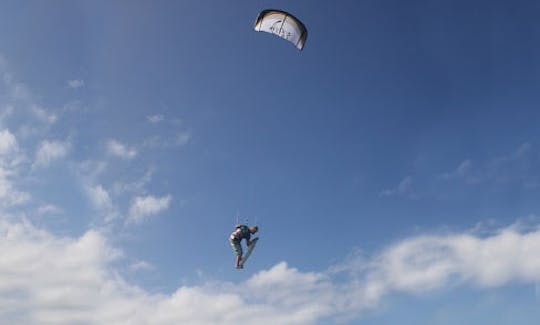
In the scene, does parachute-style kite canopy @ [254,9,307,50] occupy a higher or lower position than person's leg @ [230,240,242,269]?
higher

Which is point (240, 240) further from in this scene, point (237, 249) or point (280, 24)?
point (280, 24)

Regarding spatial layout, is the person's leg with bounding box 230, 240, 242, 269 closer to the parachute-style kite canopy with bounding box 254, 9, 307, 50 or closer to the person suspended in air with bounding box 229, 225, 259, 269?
the person suspended in air with bounding box 229, 225, 259, 269

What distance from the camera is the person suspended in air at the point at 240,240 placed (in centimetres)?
2620

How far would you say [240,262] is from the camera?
1031 inches

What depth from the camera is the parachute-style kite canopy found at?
1027 inches

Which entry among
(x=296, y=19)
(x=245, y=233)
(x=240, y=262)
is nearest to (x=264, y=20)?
(x=296, y=19)

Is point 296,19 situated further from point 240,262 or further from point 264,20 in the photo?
point 240,262

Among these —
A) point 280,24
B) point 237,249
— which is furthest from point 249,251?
point 280,24

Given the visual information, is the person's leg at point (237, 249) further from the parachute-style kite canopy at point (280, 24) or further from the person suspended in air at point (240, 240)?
the parachute-style kite canopy at point (280, 24)

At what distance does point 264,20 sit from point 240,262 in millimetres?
15402

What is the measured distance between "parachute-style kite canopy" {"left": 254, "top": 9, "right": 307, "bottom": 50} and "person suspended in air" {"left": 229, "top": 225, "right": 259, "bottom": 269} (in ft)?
40.7

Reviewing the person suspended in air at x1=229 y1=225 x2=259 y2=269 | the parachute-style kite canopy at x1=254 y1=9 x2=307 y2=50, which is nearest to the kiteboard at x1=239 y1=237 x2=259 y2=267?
the person suspended in air at x1=229 y1=225 x2=259 y2=269

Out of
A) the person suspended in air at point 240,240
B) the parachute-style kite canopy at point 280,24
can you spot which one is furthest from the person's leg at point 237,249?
the parachute-style kite canopy at point 280,24

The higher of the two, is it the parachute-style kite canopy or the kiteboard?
the parachute-style kite canopy
